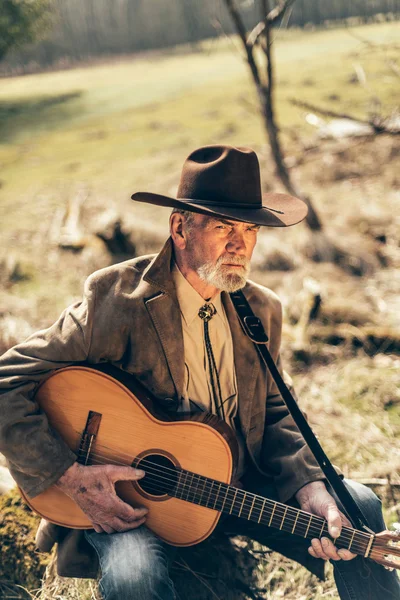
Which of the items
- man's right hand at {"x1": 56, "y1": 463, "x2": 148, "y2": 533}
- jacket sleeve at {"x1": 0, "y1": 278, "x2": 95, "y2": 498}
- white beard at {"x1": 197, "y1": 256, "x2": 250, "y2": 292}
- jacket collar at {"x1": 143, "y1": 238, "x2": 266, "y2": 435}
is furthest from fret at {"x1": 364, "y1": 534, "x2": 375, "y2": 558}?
jacket sleeve at {"x1": 0, "y1": 278, "x2": 95, "y2": 498}

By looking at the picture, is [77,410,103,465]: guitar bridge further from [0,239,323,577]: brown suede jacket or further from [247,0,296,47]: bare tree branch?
[247,0,296,47]: bare tree branch

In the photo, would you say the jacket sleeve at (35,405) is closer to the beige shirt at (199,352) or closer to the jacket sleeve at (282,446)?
the beige shirt at (199,352)

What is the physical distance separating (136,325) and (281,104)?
998 centimetres

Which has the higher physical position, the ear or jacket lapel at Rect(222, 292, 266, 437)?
the ear

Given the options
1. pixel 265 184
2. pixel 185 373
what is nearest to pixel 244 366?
pixel 185 373

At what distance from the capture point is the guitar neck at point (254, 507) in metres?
2.49

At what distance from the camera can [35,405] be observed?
2.51 meters

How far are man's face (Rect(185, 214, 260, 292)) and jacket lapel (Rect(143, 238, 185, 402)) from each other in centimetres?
17

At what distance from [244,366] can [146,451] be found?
0.60 metres

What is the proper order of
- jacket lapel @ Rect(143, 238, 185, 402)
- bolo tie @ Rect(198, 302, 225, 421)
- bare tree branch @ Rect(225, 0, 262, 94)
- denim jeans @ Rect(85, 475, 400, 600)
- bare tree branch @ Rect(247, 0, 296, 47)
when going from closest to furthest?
1. denim jeans @ Rect(85, 475, 400, 600)
2. jacket lapel @ Rect(143, 238, 185, 402)
3. bolo tie @ Rect(198, 302, 225, 421)
4. bare tree branch @ Rect(247, 0, 296, 47)
5. bare tree branch @ Rect(225, 0, 262, 94)

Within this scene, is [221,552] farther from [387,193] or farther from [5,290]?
[387,193]

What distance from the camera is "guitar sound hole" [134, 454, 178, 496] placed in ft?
8.42

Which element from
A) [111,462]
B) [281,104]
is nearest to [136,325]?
[111,462]

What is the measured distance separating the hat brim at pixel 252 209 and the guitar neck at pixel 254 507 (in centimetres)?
111
